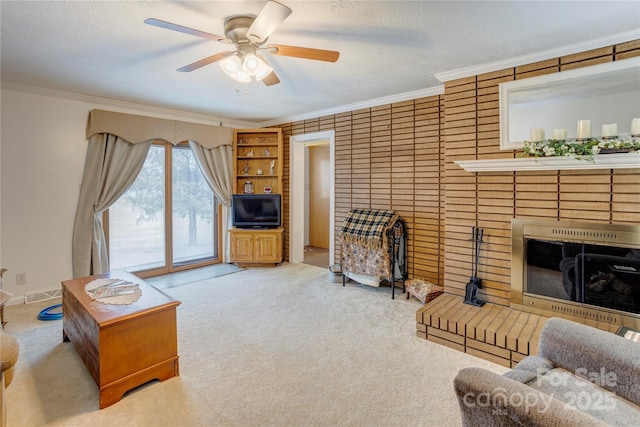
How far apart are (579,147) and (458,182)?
105 cm

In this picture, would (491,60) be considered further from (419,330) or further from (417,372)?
(417,372)

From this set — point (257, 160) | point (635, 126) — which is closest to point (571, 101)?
point (635, 126)

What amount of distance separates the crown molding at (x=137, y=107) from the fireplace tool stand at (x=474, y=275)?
424cm

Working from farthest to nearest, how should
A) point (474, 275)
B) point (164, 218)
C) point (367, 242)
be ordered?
point (164, 218) → point (367, 242) → point (474, 275)

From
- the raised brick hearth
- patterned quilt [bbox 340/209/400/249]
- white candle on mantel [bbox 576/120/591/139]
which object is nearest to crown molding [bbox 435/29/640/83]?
white candle on mantel [bbox 576/120/591/139]

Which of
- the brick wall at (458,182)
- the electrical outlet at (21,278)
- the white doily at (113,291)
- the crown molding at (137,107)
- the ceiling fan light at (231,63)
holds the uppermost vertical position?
the crown molding at (137,107)

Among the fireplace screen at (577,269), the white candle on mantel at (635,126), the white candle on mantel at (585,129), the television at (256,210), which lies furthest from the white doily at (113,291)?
the white candle on mantel at (635,126)

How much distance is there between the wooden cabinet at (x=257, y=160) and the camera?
18.1 feet

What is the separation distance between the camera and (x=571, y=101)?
274 centimetres

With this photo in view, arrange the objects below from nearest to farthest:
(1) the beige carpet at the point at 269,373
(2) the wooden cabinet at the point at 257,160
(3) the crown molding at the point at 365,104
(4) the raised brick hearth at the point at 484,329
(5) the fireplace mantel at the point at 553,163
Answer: (1) the beige carpet at the point at 269,373 < (5) the fireplace mantel at the point at 553,163 < (4) the raised brick hearth at the point at 484,329 < (3) the crown molding at the point at 365,104 < (2) the wooden cabinet at the point at 257,160

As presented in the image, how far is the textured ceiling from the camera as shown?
2080 millimetres

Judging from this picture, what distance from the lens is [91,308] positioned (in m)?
2.19

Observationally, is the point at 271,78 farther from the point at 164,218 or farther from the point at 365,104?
the point at 164,218

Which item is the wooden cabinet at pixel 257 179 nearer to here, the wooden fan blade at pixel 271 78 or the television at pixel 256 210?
the television at pixel 256 210
